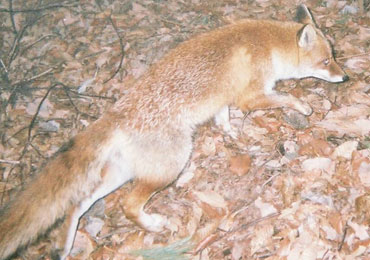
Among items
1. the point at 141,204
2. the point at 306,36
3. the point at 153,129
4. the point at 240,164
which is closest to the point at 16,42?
the point at 153,129

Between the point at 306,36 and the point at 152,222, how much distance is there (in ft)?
11.7

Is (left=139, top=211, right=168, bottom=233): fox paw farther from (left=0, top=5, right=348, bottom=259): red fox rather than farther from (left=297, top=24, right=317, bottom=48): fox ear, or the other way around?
(left=297, top=24, right=317, bottom=48): fox ear

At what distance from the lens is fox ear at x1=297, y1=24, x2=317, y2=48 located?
479 centimetres

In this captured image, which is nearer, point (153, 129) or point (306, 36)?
point (153, 129)

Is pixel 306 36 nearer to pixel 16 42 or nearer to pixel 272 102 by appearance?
pixel 272 102

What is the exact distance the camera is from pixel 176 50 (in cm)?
472

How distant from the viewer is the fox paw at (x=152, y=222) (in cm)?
439

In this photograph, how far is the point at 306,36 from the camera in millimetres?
4918

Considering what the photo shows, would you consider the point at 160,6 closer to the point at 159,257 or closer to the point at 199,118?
the point at 199,118

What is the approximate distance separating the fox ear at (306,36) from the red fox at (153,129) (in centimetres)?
1

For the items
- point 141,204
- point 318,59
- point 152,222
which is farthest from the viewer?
point 318,59

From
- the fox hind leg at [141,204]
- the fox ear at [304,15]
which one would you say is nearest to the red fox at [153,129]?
the fox hind leg at [141,204]

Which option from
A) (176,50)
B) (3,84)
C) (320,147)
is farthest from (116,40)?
(320,147)

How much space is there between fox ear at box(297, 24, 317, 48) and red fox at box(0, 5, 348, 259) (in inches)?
0.6
